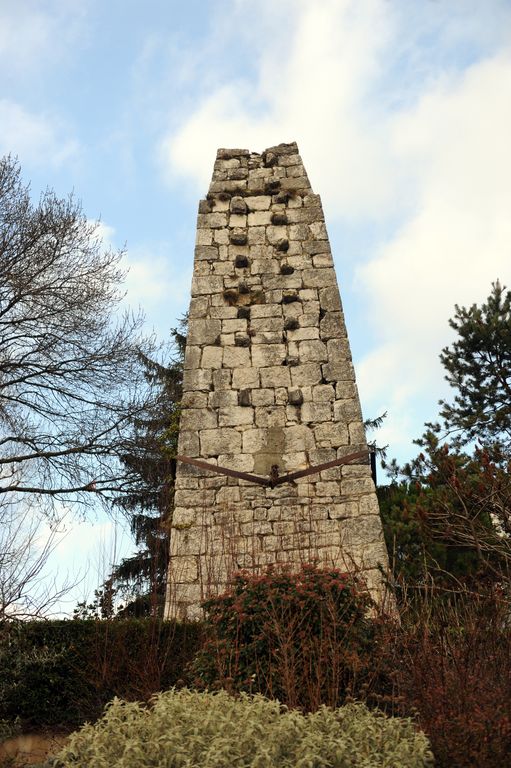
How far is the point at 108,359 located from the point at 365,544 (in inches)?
223

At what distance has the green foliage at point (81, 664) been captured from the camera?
268 inches

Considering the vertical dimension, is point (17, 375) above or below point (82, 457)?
above

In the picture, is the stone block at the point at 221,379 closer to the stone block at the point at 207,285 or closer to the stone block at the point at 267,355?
the stone block at the point at 267,355

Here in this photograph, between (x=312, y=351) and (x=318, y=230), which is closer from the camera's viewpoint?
(x=312, y=351)

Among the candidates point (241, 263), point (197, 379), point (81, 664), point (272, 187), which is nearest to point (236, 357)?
point (197, 379)

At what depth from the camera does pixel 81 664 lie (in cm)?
700

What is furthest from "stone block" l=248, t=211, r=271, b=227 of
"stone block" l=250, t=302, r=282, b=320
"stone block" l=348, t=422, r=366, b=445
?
"stone block" l=348, t=422, r=366, b=445

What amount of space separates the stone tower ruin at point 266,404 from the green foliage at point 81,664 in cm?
78

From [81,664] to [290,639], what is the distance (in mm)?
A: 2254

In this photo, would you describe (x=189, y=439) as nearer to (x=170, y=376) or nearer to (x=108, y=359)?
(x=108, y=359)

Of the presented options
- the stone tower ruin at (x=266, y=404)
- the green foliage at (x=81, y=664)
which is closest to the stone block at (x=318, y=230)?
the stone tower ruin at (x=266, y=404)

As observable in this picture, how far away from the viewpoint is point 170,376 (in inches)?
584

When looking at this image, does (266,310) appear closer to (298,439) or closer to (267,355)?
(267,355)

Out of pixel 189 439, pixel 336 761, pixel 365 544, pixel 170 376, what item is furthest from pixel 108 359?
pixel 336 761
